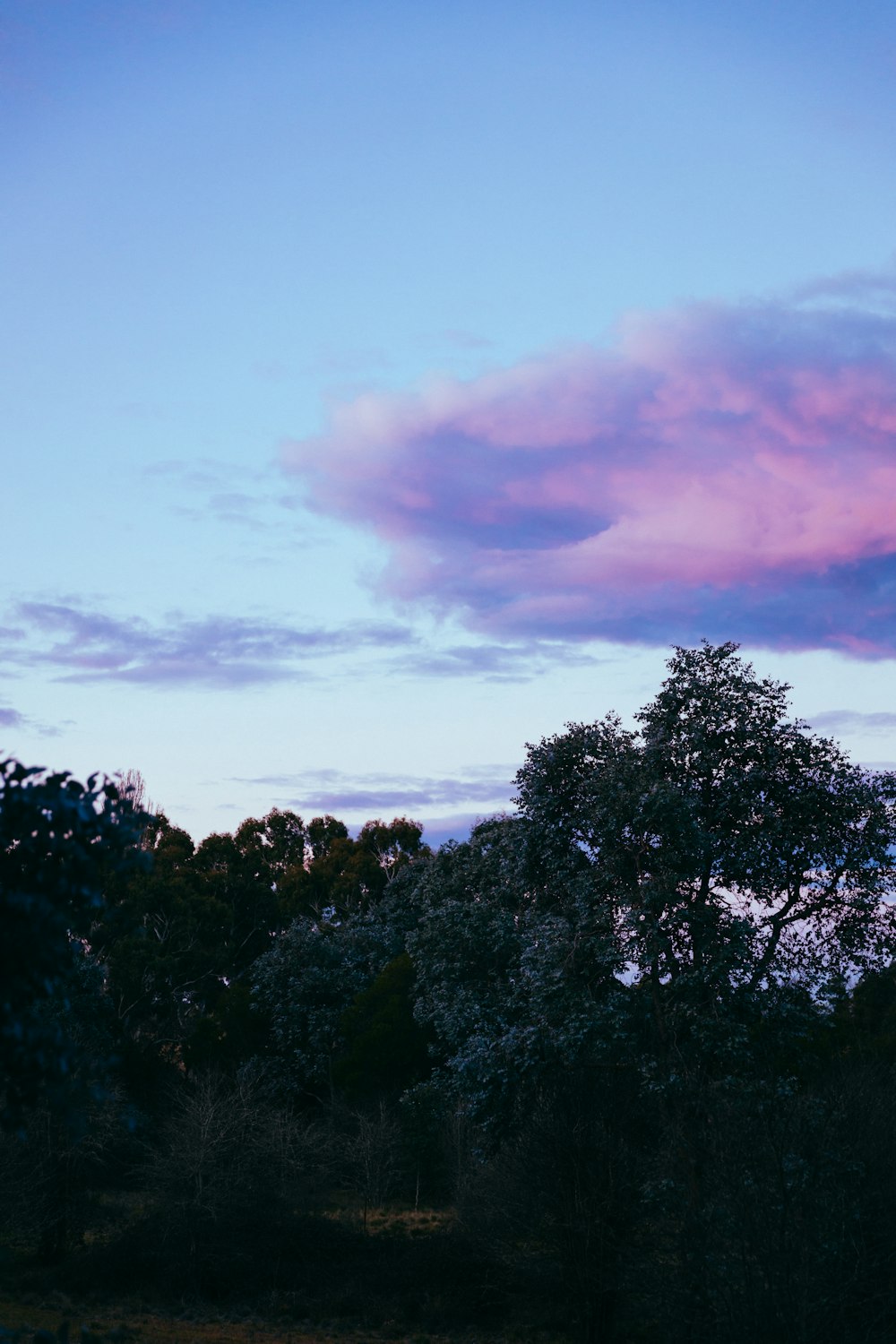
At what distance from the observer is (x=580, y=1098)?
20.7m

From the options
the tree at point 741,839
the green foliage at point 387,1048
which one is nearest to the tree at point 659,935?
the tree at point 741,839

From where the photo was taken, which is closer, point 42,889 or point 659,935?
point 42,889

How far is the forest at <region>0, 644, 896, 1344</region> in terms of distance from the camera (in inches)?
455

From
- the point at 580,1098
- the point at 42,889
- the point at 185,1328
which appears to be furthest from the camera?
the point at 185,1328

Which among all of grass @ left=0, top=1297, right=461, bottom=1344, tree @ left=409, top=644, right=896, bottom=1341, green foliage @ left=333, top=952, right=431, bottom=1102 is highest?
tree @ left=409, top=644, right=896, bottom=1341

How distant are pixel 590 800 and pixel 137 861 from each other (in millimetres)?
18422

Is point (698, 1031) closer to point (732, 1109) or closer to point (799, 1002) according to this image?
point (799, 1002)

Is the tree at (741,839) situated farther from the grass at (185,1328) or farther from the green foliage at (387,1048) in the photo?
the green foliage at (387,1048)

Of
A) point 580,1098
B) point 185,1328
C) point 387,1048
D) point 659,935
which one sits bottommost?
point 185,1328

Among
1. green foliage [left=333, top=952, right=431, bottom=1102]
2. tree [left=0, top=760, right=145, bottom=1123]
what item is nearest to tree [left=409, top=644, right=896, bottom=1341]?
tree [left=0, top=760, right=145, bottom=1123]

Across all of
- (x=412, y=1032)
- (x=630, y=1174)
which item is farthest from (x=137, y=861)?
→ (x=412, y=1032)

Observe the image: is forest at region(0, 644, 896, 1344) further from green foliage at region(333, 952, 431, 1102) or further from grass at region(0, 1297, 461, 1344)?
green foliage at region(333, 952, 431, 1102)

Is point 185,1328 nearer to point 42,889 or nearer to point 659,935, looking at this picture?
point 659,935

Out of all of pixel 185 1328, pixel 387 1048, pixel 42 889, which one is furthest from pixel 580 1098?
pixel 387 1048
